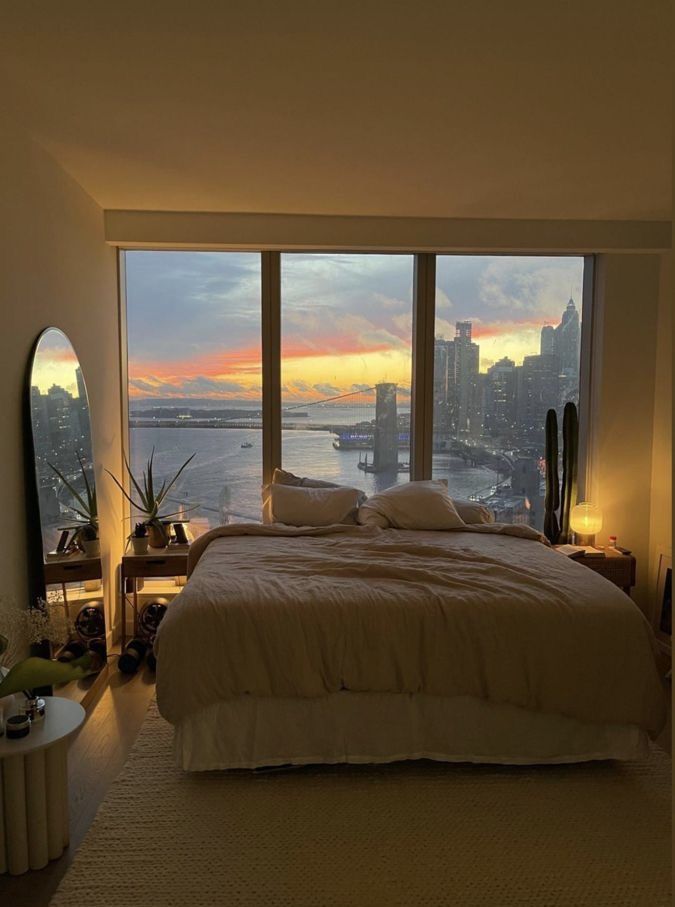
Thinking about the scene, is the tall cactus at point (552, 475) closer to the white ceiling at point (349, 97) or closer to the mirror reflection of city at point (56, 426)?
the white ceiling at point (349, 97)

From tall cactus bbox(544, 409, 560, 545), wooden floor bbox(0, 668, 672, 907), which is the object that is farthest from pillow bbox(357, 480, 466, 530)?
wooden floor bbox(0, 668, 672, 907)

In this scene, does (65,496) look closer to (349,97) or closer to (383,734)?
(383,734)

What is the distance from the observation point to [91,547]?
3273 mm

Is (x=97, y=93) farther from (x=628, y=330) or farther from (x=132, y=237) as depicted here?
(x=628, y=330)

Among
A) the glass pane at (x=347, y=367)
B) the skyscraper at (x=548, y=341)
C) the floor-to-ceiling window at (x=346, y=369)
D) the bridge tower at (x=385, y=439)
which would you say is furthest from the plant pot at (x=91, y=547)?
the skyscraper at (x=548, y=341)

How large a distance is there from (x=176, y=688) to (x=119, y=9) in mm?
2229

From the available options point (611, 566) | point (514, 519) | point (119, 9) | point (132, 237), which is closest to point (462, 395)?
point (514, 519)

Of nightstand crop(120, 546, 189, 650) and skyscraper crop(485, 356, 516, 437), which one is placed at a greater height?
skyscraper crop(485, 356, 516, 437)

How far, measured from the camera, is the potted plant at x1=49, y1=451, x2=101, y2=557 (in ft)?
10.4

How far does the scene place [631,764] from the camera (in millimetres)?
2629

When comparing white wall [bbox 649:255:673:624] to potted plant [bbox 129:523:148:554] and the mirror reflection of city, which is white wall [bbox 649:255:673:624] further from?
the mirror reflection of city

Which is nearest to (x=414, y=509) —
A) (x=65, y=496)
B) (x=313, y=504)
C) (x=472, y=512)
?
(x=472, y=512)

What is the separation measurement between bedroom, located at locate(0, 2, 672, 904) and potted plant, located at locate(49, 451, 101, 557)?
35 cm

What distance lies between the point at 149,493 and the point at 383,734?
89.4 inches
